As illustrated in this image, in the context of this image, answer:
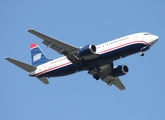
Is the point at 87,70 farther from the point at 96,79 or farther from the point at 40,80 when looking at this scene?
the point at 40,80

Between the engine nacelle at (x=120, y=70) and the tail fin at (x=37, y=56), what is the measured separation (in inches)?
405

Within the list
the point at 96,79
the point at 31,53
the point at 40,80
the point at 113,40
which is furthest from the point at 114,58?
the point at 31,53

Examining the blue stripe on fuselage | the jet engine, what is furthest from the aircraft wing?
the blue stripe on fuselage

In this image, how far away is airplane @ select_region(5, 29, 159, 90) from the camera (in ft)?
191

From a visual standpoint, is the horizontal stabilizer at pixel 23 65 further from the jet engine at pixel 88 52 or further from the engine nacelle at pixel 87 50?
the engine nacelle at pixel 87 50

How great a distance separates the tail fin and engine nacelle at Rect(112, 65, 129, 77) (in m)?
10.3

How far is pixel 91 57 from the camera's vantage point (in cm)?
5894

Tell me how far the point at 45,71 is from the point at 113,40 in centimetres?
1124

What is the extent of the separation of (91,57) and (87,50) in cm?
134

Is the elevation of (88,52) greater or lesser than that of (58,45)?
lesser

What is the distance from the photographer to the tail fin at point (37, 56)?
67.2 meters

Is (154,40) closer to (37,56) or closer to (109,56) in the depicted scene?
(109,56)

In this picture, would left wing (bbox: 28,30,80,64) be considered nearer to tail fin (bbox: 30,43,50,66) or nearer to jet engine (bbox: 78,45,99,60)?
jet engine (bbox: 78,45,99,60)

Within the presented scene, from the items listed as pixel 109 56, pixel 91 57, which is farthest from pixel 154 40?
pixel 91 57
